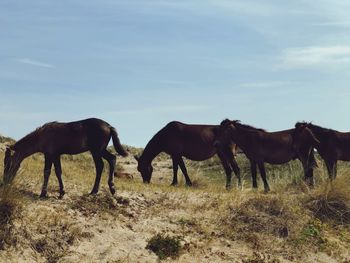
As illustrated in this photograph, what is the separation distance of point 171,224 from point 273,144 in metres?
6.46

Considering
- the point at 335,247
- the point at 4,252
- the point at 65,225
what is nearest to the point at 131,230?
the point at 65,225

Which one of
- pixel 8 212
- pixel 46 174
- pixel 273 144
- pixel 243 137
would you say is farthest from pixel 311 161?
pixel 8 212

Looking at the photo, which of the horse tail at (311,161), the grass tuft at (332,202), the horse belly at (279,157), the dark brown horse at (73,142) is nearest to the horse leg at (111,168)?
the dark brown horse at (73,142)

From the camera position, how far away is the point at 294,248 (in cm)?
1138

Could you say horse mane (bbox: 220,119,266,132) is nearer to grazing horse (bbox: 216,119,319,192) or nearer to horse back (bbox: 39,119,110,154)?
grazing horse (bbox: 216,119,319,192)

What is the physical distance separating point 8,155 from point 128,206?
126 inches

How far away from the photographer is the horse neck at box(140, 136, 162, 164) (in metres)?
18.8

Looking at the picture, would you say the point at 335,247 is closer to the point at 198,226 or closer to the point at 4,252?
the point at 198,226

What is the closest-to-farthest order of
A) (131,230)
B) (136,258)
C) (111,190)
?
1. (136,258)
2. (131,230)
3. (111,190)

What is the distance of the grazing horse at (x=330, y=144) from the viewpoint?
1677cm

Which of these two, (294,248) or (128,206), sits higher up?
(128,206)

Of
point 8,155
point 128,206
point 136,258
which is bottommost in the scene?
point 136,258

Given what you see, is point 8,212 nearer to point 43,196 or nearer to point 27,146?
point 43,196

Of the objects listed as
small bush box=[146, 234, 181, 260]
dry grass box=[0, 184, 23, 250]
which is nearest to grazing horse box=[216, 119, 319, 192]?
small bush box=[146, 234, 181, 260]
